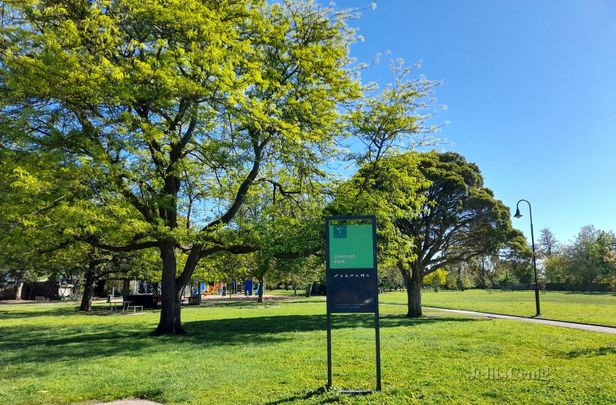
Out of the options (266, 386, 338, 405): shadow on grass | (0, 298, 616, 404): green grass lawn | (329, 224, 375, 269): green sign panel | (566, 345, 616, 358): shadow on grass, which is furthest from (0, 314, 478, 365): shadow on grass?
(566, 345, 616, 358): shadow on grass

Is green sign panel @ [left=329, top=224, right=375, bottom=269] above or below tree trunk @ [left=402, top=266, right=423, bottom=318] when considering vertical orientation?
above

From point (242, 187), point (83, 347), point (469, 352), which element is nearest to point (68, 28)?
point (242, 187)

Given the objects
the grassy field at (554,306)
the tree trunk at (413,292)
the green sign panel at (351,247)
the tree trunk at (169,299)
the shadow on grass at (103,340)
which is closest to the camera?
the green sign panel at (351,247)

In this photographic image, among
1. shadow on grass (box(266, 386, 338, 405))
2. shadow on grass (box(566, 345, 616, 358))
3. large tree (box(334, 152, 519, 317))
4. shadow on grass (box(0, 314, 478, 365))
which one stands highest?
large tree (box(334, 152, 519, 317))

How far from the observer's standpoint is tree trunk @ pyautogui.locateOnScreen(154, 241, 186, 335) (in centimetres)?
1586

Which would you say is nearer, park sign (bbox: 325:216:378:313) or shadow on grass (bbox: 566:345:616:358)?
park sign (bbox: 325:216:378:313)

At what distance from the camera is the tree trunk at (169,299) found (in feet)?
52.0

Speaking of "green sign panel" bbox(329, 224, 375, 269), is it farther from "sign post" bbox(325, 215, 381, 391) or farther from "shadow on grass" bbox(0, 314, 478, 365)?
"shadow on grass" bbox(0, 314, 478, 365)

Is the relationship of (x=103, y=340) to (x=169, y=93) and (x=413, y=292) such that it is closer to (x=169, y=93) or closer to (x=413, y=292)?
(x=169, y=93)

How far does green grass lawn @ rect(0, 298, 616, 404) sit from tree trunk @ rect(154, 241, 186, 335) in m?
1.01

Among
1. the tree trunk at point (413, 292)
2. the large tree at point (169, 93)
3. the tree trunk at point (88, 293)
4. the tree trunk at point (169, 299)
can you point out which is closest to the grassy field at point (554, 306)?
the tree trunk at point (413, 292)

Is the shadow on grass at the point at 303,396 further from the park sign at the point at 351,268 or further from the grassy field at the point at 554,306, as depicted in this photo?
the grassy field at the point at 554,306

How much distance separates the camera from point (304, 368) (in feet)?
29.3

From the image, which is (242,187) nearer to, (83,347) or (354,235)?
(83,347)
